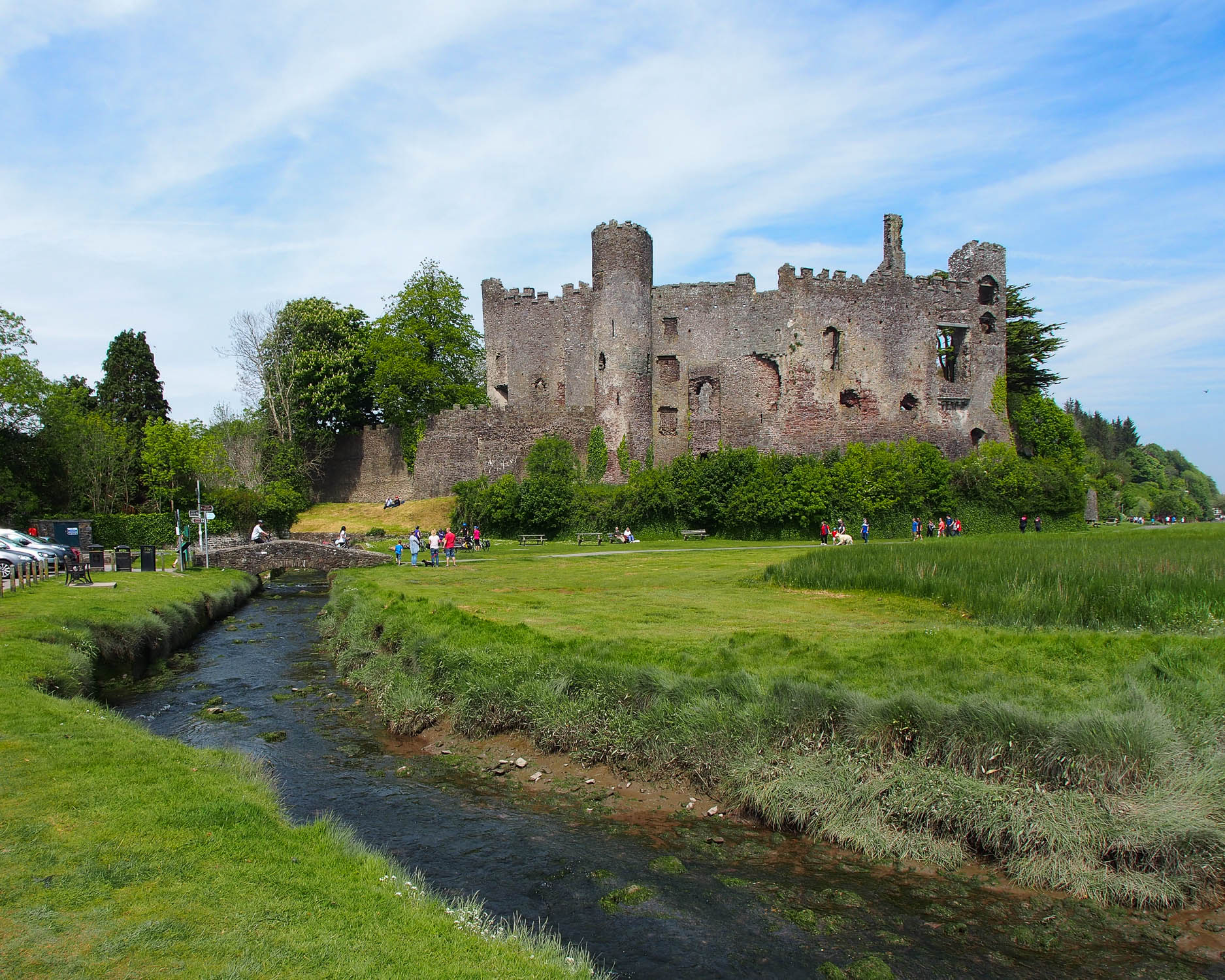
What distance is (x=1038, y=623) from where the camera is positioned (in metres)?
12.7

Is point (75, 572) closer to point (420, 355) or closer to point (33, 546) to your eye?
point (33, 546)

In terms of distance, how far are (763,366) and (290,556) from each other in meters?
25.1

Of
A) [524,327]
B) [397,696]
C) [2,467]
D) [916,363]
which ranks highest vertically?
[524,327]

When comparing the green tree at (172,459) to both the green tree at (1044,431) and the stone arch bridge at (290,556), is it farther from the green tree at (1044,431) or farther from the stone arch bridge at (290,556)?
the green tree at (1044,431)

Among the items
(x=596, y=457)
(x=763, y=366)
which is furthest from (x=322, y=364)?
(x=763, y=366)

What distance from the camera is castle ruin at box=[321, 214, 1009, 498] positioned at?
42875mm

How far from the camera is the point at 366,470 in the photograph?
167 ft

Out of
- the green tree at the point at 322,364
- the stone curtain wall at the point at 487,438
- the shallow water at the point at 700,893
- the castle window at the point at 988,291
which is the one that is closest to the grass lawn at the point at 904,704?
the shallow water at the point at 700,893

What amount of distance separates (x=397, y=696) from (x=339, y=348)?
1740 inches

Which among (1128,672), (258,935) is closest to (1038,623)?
(1128,672)

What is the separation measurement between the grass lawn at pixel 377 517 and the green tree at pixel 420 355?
161 inches

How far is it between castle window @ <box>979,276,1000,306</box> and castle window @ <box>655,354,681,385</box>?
1668cm

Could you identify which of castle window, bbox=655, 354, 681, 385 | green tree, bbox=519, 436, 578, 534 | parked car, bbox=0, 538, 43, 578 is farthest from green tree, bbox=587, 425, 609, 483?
parked car, bbox=0, 538, 43, 578

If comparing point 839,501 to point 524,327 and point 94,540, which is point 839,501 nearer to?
point 524,327
